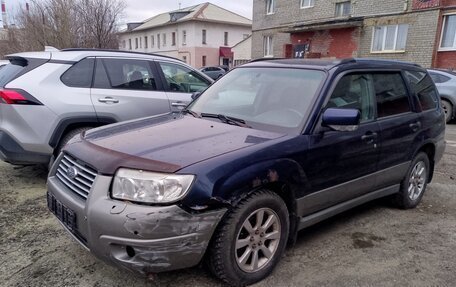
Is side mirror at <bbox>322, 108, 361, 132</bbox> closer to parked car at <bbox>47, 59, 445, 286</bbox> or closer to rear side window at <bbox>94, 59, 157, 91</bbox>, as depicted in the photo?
parked car at <bbox>47, 59, 445, 286</bbox>

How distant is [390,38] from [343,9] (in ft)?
13.6

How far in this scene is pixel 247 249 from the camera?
283cm

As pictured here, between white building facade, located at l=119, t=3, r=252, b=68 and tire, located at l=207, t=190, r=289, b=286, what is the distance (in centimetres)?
4176

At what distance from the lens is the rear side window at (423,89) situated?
14.7 feet

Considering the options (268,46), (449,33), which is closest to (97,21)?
(268,46)

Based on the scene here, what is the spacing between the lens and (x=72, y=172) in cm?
284

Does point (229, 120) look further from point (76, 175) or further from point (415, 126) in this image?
point (415, 126)

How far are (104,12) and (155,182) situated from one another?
25.7m

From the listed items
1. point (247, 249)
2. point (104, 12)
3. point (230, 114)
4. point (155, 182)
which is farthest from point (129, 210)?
point (104, 12)

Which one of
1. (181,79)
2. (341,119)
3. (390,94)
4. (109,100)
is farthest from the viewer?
(181,79)

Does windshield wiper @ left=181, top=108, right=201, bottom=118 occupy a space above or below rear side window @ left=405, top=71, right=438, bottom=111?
below

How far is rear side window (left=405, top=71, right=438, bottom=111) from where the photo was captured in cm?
448

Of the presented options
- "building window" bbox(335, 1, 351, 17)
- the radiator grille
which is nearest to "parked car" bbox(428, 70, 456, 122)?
the radiator grille

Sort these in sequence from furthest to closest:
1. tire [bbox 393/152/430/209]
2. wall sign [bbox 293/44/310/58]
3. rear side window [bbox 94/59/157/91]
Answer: wall sign [bbox 293/44/310/58] → rear side window [bbox 94/59/157/91] → tire [bbox 393/152/430/209]
